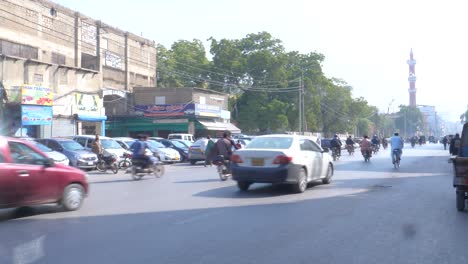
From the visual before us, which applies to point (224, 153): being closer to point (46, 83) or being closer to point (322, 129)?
point (46, 83)

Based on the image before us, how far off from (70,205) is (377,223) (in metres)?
5.75

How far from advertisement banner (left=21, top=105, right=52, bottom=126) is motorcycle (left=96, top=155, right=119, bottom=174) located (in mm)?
12124

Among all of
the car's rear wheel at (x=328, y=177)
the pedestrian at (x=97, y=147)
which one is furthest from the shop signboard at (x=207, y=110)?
the car's rear wheel at (x=328, y=177)

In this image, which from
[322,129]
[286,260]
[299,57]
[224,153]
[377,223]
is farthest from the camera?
[322,129]

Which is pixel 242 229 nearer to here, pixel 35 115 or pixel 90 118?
pixel 35 115

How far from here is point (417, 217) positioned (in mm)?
9281

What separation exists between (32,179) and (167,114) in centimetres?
3850

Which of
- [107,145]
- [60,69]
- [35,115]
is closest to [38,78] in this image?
[60,69]

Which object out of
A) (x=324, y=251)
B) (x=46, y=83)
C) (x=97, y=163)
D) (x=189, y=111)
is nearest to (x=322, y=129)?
(x=189, y=111)

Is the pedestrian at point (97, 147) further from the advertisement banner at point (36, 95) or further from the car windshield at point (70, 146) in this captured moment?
the advertisement banner at point (36, 95)

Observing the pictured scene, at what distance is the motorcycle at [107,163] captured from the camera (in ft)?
69.5

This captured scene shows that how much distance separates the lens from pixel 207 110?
4878 cm

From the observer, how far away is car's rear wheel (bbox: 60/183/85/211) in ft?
31.5

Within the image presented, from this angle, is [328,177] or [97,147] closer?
[328,177]
